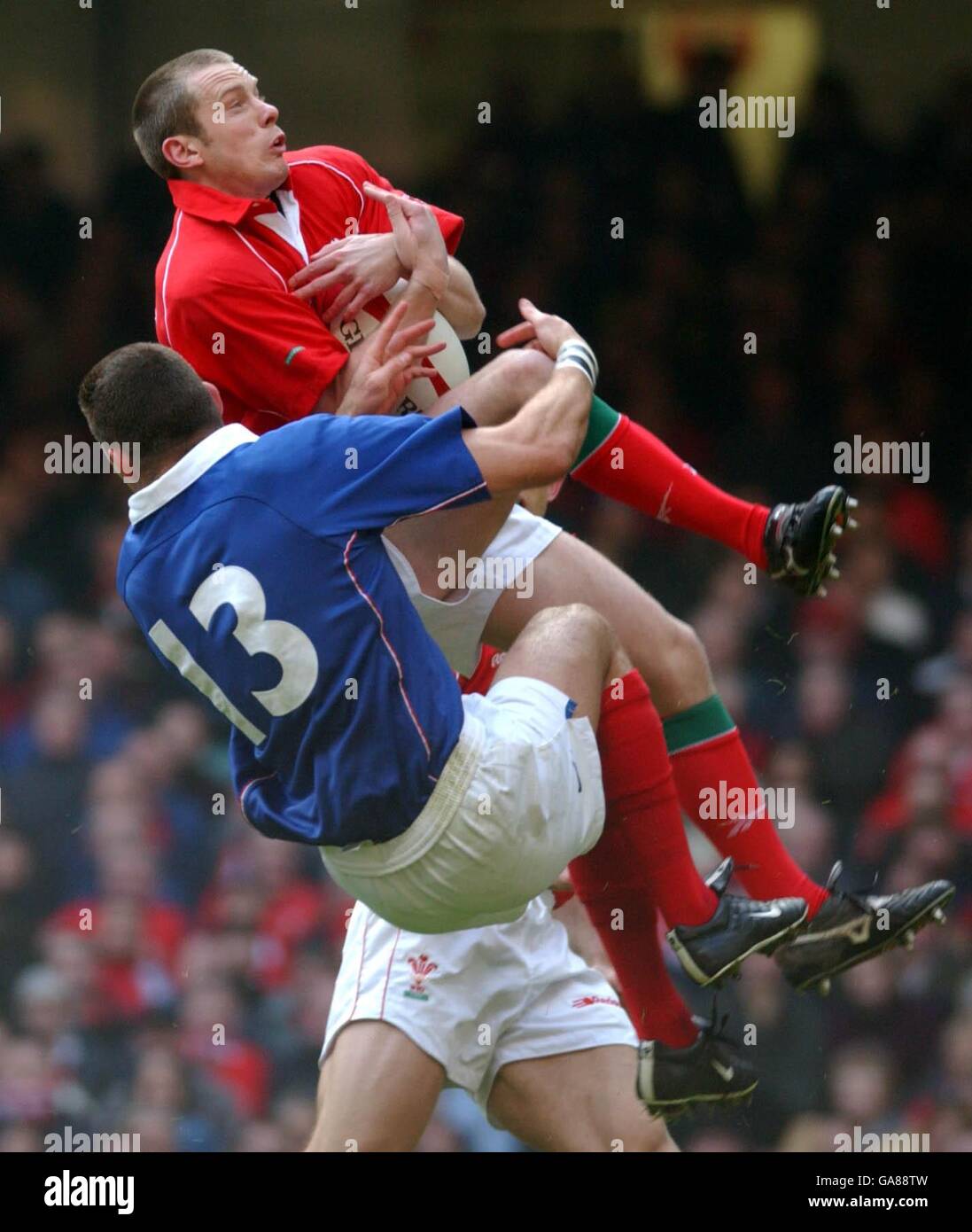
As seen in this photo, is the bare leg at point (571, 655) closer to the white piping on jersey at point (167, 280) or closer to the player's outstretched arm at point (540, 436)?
the player's outstretched arm at point (540, 436)

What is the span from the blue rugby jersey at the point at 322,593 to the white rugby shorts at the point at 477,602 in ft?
0.88

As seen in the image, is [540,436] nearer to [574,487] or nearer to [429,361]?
[429,361]

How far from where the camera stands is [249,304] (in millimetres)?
3783

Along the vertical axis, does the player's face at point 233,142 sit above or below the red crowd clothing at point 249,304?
above

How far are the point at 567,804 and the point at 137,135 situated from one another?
4.99ft

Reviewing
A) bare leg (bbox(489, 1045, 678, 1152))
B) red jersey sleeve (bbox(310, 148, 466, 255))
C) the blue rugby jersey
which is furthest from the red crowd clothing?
bare leg (bbox(489, 1045, 678, 1152))

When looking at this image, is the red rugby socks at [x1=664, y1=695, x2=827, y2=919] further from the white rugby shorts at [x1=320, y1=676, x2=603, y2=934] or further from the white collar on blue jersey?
the white collar on blue jersey

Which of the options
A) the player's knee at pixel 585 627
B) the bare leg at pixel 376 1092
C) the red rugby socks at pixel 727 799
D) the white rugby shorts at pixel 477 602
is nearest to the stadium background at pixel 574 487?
the bare leg at pixel 376 1092

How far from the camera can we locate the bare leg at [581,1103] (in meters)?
4.39

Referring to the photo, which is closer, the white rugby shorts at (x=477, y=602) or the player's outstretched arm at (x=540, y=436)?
the player's outstretched arm at (x=540, y=436)

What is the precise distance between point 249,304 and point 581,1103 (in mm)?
1803

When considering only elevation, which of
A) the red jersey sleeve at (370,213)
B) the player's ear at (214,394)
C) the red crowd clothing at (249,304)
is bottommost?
the player's ear at (214,394)

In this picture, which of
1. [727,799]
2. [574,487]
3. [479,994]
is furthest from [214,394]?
[574,487]

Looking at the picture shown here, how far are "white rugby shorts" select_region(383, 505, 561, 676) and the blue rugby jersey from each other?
27 cm
